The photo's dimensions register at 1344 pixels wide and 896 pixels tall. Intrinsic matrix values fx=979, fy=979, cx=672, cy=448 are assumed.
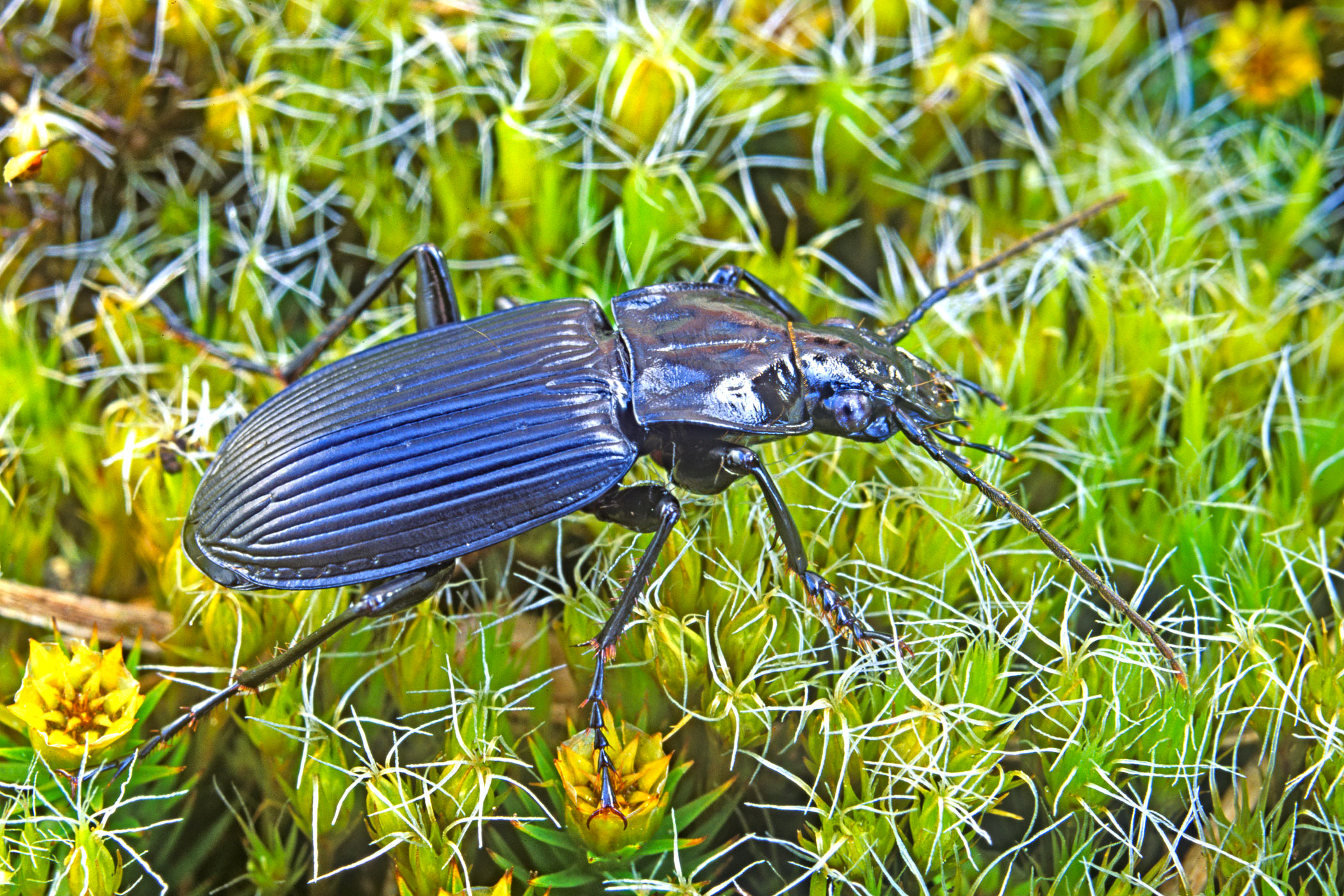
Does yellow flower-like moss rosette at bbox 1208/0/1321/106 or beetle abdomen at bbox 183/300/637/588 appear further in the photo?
yellow flower-like moss rosette at bbox 1208/0/1321/106

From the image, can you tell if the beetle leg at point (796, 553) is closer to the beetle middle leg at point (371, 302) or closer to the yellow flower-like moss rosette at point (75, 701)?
the beetle middle leg at point (371, 302)

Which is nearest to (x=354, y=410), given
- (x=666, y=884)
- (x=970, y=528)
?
(x=666, y=884)

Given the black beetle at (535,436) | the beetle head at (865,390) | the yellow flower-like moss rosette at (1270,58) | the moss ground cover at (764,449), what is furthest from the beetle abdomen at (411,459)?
the yellow flower-like moss rosette at (1270,58)

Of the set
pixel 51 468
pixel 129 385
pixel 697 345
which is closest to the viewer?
pixel 697 345

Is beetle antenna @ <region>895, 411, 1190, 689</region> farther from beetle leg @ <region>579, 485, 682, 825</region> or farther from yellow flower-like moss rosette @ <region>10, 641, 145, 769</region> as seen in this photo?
yellow flower-like moss rosette @ <region>10, 641, 145, 769</region>

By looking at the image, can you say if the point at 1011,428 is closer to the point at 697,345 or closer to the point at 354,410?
the point at 697,345

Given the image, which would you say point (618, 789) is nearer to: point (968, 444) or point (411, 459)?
point (411, 459)

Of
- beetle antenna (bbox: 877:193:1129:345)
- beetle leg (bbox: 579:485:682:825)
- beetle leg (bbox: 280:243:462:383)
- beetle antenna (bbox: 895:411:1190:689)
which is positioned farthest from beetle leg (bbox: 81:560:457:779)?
beetle antenna (bbox: 877:193:1129:345)
